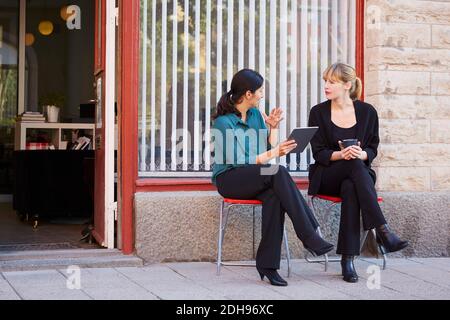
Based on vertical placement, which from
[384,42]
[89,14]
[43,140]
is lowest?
[43,140]

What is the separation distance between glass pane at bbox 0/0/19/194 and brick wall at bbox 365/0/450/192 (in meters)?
7.05

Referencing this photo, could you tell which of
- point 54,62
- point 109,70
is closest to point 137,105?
point 109,70

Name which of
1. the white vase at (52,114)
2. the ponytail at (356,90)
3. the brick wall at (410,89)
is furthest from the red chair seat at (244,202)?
the white vase at (52,114)

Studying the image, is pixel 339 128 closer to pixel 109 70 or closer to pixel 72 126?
pixel 109 70

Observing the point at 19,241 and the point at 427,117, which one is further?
the point at 19,241

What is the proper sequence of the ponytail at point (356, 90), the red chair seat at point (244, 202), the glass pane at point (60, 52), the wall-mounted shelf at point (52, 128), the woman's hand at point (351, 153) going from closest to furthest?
1. the red chair seat at point (244, 202)
2. the woman's hand at point (351, 153)
3. the ponytail at point (356, 90)
4. the wall-mounted shelf at point (52, 128)
5. the glass pane at point (60, 52)

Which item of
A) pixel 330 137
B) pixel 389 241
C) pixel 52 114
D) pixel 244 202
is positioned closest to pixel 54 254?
pixel 244 202

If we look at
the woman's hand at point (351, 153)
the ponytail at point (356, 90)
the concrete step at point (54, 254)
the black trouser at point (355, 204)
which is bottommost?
the concrete step at point (54, 254)

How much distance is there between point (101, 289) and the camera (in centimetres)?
512

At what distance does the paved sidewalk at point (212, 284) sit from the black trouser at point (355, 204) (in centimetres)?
29

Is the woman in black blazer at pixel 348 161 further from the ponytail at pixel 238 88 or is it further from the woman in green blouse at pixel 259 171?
the ponytail at pixel 238 88

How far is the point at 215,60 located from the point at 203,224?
4.45ft

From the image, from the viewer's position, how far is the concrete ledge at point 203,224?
6121 mm

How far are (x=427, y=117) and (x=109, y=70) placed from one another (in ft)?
8.71
